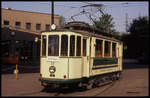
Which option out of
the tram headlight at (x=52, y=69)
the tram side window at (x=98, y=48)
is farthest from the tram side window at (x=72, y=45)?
the tram side window at (x=98, y=48)

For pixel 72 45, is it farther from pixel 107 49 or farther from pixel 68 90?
pixel 107 49

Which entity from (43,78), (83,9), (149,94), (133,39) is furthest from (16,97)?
(133,39)

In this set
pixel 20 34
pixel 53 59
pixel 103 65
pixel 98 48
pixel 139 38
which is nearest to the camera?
pixel 53 59

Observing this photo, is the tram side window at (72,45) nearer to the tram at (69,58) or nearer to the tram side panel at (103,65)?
the tram at (69,58)

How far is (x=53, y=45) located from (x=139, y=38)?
150ft

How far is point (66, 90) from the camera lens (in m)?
13.1

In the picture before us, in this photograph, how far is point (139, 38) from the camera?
56.2 metres

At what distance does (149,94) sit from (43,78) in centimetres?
465

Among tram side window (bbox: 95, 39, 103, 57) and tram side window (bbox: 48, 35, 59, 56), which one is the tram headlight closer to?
tram side window (bbox: 48, 35, 59, 56)

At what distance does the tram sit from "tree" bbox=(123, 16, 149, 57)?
137 ft

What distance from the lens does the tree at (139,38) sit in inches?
2157

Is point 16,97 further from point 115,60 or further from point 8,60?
point 8,60

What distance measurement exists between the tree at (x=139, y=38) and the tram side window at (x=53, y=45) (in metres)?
43.3

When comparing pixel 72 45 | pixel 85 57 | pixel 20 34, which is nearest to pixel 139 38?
pixel 20 34
